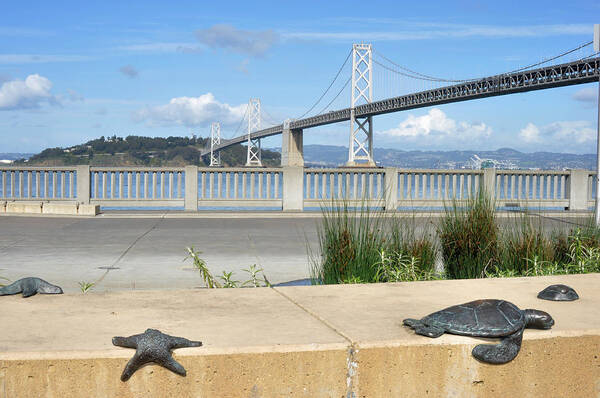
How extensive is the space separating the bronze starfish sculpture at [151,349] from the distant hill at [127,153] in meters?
50.0

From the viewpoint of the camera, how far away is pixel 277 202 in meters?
16.4

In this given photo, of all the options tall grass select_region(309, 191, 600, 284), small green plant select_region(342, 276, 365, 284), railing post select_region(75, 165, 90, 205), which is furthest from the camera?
railing post select_region(75, 165, 90, 205)

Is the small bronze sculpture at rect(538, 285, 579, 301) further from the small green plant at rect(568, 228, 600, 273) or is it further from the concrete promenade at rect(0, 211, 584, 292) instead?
the concrete promenade at rect(0, 211, 584, 292)

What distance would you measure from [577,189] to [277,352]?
16.6 meters

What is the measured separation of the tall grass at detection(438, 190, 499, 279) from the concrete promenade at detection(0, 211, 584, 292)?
37 cm

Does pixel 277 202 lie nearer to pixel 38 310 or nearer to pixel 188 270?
pixel 188 270

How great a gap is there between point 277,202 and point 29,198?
5887mm

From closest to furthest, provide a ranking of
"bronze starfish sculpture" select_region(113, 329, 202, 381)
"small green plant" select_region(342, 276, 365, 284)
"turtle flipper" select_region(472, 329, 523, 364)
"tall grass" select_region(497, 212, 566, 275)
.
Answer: "bronze starfish sculpture" select_region(113, 329, 202, 381) < "turtle flipper" select_region(472, 329, 523, 364) < "small green plant" select_region(342, 276, 365, 284) < "tall grass" select_region(497, 212, 566, 275)

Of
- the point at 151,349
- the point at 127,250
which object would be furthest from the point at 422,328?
the point at 127,250

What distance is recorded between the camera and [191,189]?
52.4ft

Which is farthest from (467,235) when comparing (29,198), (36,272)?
(29,198)

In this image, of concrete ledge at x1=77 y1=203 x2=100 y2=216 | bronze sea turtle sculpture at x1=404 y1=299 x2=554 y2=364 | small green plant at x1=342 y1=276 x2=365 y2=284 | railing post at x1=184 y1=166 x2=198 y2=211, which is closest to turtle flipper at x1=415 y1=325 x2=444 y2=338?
bronze sea turtle sculpture at x1=404 y1=299 x2=554 y2=364

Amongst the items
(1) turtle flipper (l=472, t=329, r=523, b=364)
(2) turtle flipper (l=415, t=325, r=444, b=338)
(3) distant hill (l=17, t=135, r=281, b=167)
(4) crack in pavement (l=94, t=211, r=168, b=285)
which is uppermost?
(3) distant hill (l=17, t=135, r=281, b=167)

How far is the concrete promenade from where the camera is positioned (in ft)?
24.2
